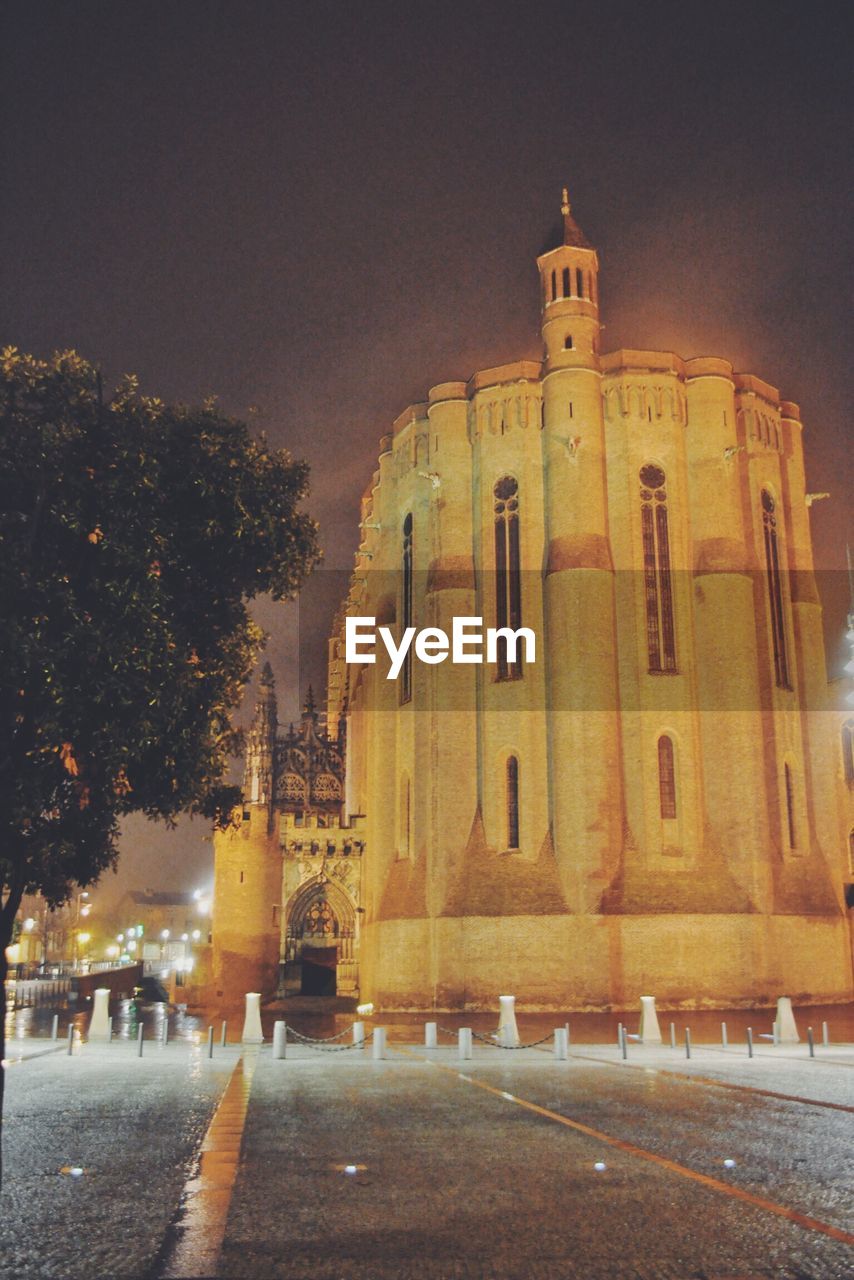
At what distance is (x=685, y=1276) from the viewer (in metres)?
6.48

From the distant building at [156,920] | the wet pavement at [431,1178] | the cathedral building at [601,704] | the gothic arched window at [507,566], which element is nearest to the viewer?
the wet pavement at [431,1178]

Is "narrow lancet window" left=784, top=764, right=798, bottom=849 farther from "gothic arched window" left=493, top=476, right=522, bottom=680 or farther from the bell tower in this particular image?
"gothic arched window" left=493, top=476, right=522, bottom=680

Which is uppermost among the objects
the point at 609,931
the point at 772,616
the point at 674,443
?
the point at 674,443

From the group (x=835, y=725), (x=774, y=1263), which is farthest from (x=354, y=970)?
(x=774, y=1263)

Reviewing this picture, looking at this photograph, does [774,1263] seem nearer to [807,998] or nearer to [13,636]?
[13,636]

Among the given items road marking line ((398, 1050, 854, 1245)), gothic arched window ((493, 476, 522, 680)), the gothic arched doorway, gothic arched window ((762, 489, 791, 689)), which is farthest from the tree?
the gothic arched doorway

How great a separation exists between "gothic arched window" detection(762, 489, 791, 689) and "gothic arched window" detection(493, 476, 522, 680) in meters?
8.79

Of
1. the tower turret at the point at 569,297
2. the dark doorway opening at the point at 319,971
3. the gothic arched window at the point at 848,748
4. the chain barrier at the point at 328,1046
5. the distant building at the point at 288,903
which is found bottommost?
the chain barrier at the point at 328,1046

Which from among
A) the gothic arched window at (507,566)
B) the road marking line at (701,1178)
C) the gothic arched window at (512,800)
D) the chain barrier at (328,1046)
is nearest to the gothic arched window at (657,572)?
the gothic arched window at (507,566)

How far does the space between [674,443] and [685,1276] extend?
3679 cm

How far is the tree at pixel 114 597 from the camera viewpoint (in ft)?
33.0

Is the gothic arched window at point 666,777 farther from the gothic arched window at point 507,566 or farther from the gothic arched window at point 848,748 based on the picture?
the gothic arched window at point 848,748

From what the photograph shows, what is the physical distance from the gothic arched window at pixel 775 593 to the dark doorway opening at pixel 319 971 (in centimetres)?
2064

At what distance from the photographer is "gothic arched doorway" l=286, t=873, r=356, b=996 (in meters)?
46.9
